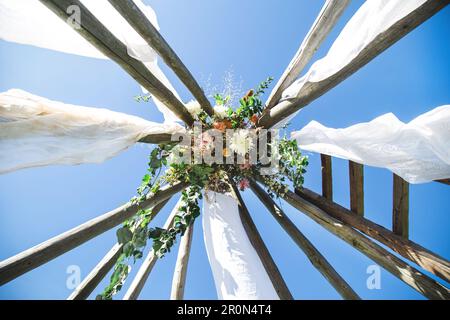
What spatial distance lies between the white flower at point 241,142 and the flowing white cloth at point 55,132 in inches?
Result: 37.5

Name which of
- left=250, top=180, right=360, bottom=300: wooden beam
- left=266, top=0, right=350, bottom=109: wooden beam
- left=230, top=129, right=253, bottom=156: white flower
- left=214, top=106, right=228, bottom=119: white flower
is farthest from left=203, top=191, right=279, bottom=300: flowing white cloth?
left=266, top=0, right=350, bottom=109: wooden beam

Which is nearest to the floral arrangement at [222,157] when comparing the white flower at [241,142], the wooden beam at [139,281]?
the white flower at [241,142]

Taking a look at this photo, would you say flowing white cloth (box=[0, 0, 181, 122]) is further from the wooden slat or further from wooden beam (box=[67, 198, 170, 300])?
wooden beam (box=[67, 198, 170, 300])

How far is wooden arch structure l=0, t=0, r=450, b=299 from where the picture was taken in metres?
1.55

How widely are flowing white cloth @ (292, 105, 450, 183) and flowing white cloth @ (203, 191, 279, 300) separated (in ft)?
4.38

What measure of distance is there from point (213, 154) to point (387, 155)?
1.63m

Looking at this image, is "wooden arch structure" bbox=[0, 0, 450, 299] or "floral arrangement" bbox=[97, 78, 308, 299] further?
"floral arrangement" bbox=[97, 78, 308, 299]

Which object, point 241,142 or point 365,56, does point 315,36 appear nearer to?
point 365,56

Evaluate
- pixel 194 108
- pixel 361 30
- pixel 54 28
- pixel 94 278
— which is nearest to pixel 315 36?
pixel 361 30

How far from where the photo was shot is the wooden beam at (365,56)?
1.46 meters

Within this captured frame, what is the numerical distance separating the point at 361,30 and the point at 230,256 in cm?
222

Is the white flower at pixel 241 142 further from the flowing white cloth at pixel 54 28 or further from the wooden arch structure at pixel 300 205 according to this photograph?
the flowing white cloth at pixel 54 28

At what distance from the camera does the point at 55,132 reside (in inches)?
67.1

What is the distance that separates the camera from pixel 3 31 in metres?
1.76
